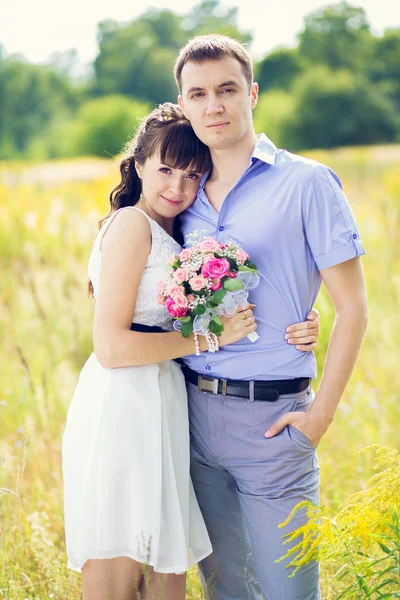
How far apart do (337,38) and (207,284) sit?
41.0m

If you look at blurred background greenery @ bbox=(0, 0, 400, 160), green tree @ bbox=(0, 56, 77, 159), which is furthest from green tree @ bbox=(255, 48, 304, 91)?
green tree @ bbox=(0, 56, 77, 159)

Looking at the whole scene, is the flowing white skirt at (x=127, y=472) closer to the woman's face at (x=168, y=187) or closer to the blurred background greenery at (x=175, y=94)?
the woman's face at (x=168, y=187)

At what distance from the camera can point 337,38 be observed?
40.0 metres

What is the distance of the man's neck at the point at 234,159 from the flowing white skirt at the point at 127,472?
83cm

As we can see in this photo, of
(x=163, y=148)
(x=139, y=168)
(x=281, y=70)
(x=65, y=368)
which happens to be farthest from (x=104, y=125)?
(x=163, y=148)

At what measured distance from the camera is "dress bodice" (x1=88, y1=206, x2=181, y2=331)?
281 cm

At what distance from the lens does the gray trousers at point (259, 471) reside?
2729mm

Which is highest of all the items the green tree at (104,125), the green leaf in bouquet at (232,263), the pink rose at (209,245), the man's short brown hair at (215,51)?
the green tree at (104,125)

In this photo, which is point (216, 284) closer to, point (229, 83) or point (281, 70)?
point (229, 83)

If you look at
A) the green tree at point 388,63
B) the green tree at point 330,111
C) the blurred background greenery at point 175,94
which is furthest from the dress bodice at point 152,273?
the green tree at point 388,63

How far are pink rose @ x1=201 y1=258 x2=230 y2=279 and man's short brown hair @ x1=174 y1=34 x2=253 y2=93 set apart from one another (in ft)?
2.85

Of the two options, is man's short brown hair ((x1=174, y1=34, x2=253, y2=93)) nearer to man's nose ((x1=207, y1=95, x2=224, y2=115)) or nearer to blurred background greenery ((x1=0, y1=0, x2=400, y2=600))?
man's nose ((x1=207, y1=95, x2=224, y2=115))

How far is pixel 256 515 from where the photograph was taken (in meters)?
2.79

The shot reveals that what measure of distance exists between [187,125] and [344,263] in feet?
2.92
